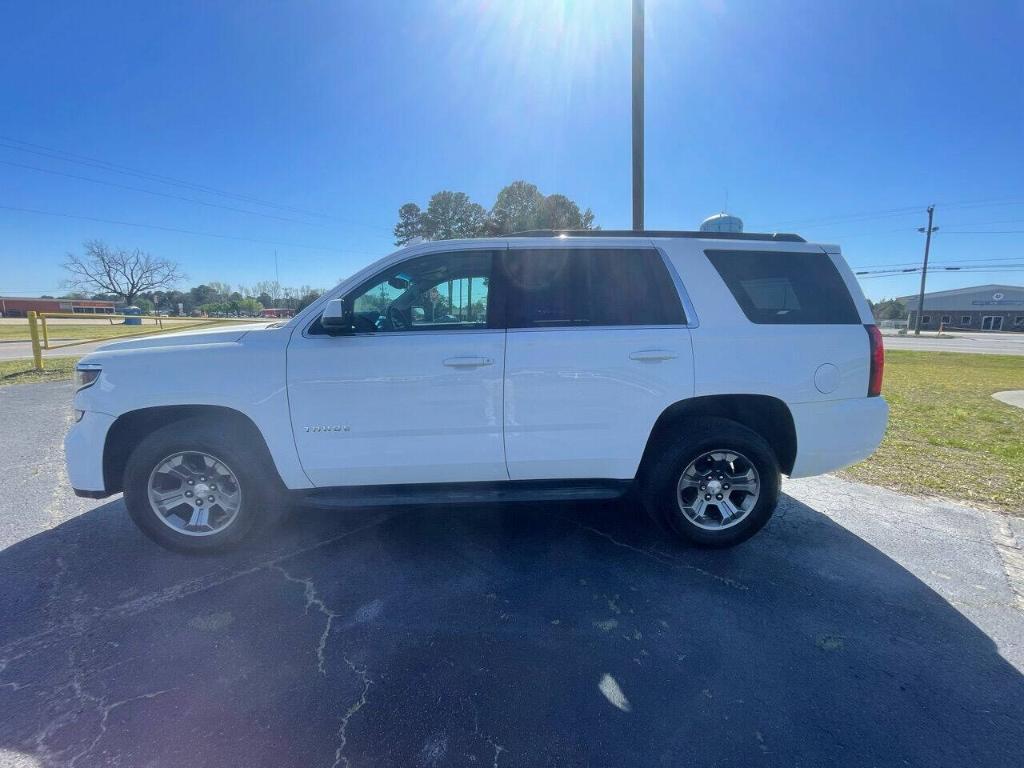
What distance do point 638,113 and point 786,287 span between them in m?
5.25

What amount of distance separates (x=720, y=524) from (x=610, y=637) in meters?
1.26

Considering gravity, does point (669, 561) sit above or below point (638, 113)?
below

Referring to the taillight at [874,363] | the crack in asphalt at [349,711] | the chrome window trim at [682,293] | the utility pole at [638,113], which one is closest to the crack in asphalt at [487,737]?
the crack in asphalt at [349,711]

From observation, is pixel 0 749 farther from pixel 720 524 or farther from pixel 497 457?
pixel 720 524

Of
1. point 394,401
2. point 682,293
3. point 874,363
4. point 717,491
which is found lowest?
point 717,491

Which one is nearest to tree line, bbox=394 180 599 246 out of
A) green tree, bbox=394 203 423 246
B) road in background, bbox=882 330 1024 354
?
green tree, bbox=394 203 423 246

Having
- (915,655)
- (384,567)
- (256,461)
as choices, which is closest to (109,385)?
(256,461)

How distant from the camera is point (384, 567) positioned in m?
3.05

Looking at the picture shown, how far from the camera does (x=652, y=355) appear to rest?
2.99 m

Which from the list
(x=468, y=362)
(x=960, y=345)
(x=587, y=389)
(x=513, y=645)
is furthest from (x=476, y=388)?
(x=960, y=345)

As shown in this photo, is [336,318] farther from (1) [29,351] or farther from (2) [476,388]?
(1) [29,351]

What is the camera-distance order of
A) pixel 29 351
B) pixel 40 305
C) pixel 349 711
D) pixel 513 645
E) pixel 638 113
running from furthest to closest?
pixel 40 305 → pixel 29 351 → pixel 638 113 → pixel 513 645 → pixel 349 711

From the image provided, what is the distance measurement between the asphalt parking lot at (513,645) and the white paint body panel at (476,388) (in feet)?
2.08

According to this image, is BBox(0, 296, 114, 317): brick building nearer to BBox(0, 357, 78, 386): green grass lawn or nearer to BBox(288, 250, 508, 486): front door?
BBox(0, 357, 78, 386): green grass lawn
